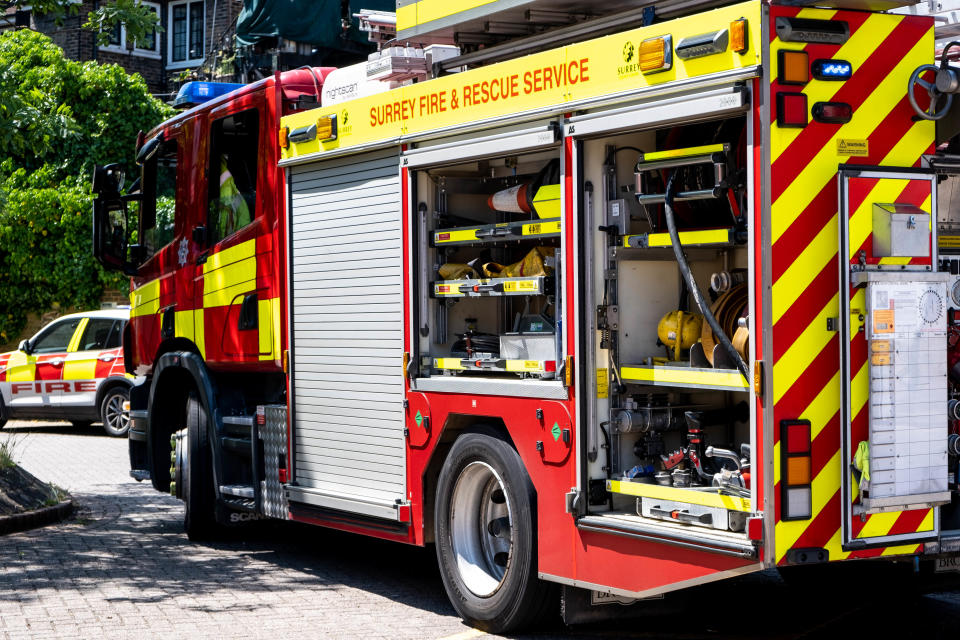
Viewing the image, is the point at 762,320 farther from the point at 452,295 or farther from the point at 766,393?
the point at 452,295

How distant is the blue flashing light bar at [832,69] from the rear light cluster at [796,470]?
139 centimetres

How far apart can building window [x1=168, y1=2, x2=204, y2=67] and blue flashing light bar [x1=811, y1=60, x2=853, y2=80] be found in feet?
82.9

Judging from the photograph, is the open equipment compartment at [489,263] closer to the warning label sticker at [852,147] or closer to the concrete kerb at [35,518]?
the warning label sticker at [852,147]

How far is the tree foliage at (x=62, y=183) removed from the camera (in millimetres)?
23516

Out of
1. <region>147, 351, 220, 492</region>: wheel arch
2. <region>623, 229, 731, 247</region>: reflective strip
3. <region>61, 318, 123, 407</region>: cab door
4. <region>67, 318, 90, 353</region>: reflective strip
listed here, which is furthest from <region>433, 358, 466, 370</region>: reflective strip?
<region>67, 318, 90, 353</region>: reflective strip

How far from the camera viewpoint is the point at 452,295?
728 cm

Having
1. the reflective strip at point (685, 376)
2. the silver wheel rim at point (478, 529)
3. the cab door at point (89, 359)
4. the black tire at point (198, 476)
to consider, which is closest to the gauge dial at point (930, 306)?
the reflective strip at point (685, 376)

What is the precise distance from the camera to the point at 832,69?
5.43 metres

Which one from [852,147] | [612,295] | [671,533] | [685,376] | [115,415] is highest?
[852,147]

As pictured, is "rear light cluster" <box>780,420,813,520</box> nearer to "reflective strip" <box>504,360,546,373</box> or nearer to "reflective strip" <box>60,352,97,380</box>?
"reflective strip" <box>504,360,546,373</box>

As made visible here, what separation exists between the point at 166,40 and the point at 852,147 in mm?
26641

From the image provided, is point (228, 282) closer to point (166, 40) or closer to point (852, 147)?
point (852, 147)

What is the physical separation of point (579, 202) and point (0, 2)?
7.60 m

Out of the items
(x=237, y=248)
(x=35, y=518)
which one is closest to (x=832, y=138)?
(x=237, y=248)
